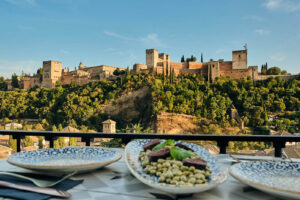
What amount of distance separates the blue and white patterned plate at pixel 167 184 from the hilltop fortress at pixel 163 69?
26582 mm

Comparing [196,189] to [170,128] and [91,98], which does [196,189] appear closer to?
[170,128]

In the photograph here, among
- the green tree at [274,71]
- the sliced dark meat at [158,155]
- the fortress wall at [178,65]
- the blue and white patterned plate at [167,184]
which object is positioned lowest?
the blue and white patterned plate at [167,184]

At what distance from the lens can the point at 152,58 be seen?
29156 mm

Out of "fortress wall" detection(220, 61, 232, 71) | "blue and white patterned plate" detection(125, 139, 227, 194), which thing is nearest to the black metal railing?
"blue and white patterned plate" detection(125, 139, 227, 194)

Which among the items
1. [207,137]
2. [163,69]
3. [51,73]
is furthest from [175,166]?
[51,73]

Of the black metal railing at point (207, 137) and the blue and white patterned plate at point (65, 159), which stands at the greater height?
the blue and white patterned plate at point (65, 159)

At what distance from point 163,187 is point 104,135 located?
1470 mm

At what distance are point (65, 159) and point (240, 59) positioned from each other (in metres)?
29.2

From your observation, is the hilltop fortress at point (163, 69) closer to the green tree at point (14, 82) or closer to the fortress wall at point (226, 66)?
the fortress wall at point (226, 66)

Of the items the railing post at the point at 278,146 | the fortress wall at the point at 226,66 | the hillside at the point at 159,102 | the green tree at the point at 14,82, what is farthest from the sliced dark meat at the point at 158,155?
the green tree at the point at 14,82

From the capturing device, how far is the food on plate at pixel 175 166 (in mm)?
664

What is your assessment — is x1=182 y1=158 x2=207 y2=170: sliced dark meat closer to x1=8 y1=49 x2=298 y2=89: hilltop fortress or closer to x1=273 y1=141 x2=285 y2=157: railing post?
x1=273 y1=141 x2=285 y2=157: railing post

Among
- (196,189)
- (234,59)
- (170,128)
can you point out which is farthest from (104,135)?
(234,59)

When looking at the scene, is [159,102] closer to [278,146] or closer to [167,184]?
[278,146]
